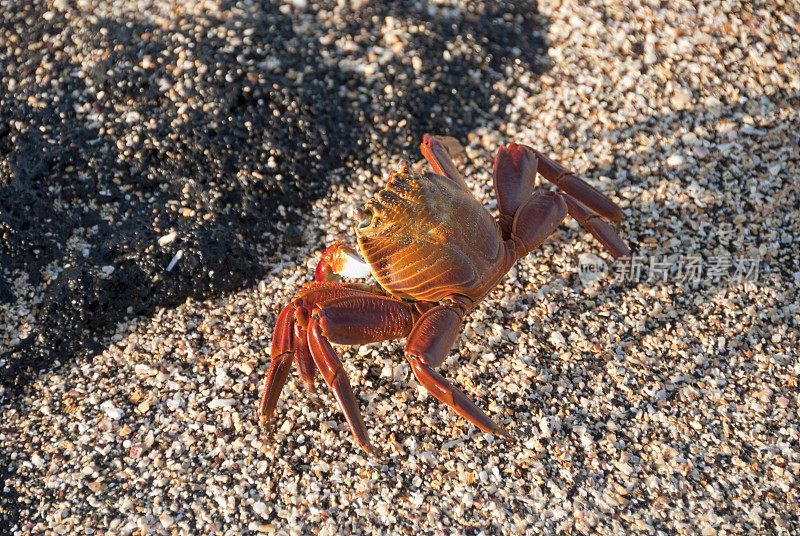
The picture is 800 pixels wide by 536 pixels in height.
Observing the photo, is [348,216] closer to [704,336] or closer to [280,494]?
[280,494]

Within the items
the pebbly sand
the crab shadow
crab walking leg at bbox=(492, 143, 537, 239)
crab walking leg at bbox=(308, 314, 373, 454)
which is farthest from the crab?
the crab shadow

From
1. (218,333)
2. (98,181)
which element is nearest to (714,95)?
(218,333)

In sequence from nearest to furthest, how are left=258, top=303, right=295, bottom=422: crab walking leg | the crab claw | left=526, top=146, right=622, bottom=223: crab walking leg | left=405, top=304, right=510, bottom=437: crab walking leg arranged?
left=405, top=304, right=510, bottom=437: crab walking leg → left=258, top=303, right=295, bottom=422: crab walking leg → the crab claw → left=526, top=146, right=622, bottom=223: crab walking leg

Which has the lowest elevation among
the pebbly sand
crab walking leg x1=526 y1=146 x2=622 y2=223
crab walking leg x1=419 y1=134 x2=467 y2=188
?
the pebbly sand

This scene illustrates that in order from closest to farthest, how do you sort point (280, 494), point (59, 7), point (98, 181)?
1. point (280, 494)
2. point (98, 181)
3. point (59, 7)

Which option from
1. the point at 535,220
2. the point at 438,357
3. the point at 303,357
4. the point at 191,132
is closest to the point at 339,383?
the point at 303,357

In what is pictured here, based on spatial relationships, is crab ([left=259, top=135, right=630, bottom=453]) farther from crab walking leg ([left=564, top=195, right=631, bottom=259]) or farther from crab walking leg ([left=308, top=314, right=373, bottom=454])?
crab walking leg ([left=564, top=195, right=631, bottom=259])

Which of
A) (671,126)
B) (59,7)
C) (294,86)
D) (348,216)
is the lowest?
(348,216)

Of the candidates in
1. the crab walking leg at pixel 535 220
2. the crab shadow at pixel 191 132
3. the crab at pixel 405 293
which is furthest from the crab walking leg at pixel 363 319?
the crab shadow at pixel 191 132
